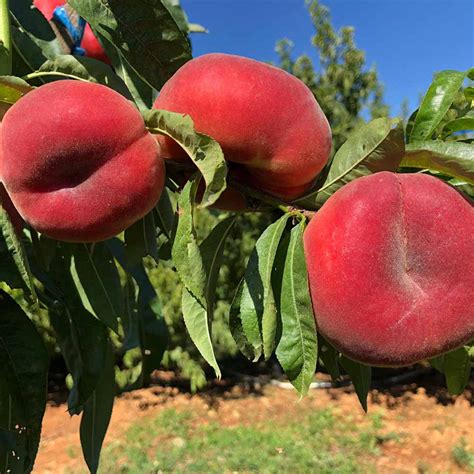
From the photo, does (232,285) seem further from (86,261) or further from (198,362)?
(86,261)

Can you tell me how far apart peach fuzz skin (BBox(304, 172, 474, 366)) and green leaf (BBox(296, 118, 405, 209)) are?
3 cm

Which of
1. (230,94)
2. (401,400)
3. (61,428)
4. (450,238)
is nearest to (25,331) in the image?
(230,94)

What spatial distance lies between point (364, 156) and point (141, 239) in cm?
36

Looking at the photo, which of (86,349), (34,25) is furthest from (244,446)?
(34,25)

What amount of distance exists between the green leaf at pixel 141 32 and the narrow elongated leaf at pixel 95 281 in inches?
14.8

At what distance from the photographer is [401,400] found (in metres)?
4.97

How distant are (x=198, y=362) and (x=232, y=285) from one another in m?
0.75

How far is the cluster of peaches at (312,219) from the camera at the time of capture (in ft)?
1.94

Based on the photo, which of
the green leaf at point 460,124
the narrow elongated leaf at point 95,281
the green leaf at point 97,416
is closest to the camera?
the green leaf at point 460,124

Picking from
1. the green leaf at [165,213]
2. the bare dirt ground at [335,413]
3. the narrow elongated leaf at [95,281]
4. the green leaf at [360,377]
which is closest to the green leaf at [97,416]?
the narrow elongated leaf at [95,281]

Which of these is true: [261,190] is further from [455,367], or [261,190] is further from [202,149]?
[455,367]

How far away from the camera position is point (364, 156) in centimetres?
64

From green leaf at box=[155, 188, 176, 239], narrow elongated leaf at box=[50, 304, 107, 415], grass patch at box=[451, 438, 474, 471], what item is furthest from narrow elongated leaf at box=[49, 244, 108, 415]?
grass patch at box=[451, 438, 474, 471]

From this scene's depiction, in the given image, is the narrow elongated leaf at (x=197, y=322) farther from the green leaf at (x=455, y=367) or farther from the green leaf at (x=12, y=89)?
the green leaf at (x=455, y=367)
